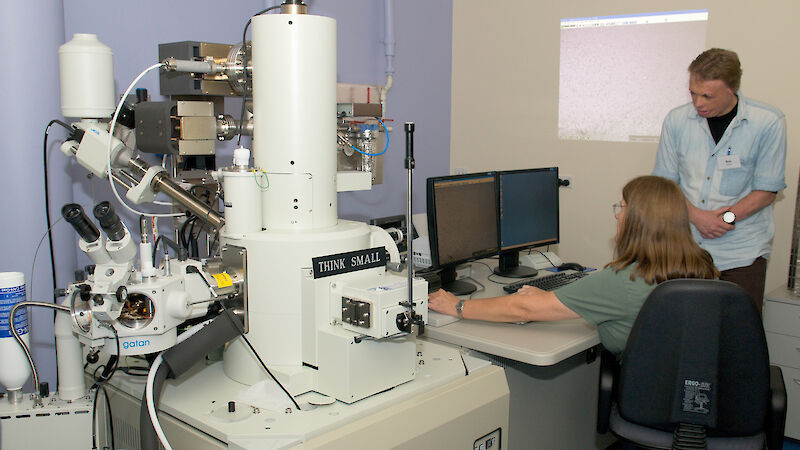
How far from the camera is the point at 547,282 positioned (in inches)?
95.0

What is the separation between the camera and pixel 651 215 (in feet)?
5.68

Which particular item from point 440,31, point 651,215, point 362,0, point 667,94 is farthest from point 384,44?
point 651,215

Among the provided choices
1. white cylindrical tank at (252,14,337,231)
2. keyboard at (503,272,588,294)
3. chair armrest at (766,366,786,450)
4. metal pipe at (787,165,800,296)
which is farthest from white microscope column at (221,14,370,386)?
metal pipe at (787,165,800,296)

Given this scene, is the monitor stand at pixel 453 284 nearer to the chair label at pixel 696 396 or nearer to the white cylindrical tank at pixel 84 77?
the chair label at pixel 696 396

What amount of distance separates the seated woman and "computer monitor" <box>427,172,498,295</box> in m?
0.49

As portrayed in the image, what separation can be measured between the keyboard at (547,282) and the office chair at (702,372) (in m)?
0.63

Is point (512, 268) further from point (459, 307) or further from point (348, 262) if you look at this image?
point (348, 262)

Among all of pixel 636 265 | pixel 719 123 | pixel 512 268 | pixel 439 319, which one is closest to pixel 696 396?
pixel 636 265

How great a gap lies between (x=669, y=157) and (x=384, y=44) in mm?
1457

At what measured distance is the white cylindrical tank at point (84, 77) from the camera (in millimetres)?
1462

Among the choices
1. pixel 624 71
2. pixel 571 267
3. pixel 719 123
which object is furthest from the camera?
pixel 624 71

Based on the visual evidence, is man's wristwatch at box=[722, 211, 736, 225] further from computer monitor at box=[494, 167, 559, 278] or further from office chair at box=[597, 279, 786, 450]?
office chair at box=[597, 279, 786, 450]

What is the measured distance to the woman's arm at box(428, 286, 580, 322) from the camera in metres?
1.84

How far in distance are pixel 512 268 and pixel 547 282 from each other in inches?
9.6
